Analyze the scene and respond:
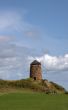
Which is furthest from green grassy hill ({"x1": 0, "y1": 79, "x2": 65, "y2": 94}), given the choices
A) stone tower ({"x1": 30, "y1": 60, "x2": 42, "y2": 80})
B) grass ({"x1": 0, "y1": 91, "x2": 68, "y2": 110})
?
grass ({"x1": 0, "y1": 91, "x2": 68, "y2": 110})

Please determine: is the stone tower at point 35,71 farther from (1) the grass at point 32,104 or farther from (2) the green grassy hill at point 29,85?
(1) the grass at point 32,104

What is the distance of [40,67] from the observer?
256 ft

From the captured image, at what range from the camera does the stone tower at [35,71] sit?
76.6m

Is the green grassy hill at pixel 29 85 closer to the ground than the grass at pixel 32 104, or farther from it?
farther from it

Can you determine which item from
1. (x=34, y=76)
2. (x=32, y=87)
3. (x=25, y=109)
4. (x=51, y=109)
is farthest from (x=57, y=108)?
(x=34, y=76)

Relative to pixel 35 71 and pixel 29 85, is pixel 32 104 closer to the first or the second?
pixel 29 85

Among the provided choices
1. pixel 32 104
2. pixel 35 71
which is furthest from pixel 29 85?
pixel 32 104

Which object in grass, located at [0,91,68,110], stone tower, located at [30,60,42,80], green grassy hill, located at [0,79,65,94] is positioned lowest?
grass, located at [0,91,68,110]

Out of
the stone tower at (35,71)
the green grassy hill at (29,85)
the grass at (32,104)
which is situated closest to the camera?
the grass at (32,104)

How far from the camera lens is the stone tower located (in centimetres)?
7656

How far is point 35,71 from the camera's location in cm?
7700

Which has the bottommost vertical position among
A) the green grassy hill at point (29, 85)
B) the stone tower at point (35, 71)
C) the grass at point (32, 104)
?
the grass at point (32, 104)

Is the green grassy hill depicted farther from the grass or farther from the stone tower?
the grass

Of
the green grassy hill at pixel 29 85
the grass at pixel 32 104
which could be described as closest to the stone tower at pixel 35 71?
the green grassy hill at pixel 29 85
